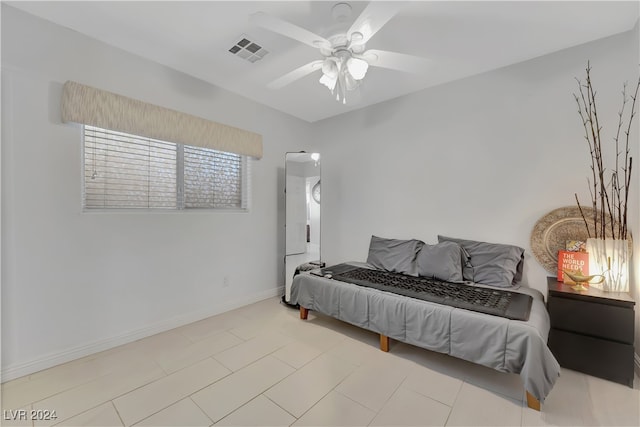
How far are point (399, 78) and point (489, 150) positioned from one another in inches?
45.8

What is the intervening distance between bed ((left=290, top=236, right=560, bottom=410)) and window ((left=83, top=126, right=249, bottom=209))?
139 centimetres

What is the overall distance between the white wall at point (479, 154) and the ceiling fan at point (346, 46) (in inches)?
46.0

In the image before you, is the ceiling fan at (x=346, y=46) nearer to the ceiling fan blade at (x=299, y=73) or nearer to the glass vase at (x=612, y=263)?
the ceiling fan blade at (x=299, y=73)

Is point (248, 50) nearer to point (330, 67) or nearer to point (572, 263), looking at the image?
point (330, 67)

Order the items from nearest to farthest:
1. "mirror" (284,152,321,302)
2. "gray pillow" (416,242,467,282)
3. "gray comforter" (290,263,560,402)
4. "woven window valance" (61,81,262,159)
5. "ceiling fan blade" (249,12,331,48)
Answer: "ceiling fan blade" (249,12,331,48) → "gray comforter" (290,263,560,402) → "woven window valance" (61,81,262,159) → "gray pillow" (416,242,467,282) → "mirror" (284,152,321,302)

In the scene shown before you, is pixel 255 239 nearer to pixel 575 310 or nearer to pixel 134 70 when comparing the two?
pixel 134 70

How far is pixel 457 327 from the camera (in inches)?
72.6

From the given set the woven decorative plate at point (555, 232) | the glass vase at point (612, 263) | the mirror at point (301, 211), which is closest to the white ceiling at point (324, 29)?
the mirror at point (301, 211)

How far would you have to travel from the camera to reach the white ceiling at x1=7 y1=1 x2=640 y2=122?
1784mm

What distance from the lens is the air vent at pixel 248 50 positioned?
2144mm

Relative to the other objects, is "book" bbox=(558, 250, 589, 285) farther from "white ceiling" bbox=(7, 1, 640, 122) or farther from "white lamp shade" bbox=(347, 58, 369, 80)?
"white lamp shade" bbox=(347, 58, 369, 80)

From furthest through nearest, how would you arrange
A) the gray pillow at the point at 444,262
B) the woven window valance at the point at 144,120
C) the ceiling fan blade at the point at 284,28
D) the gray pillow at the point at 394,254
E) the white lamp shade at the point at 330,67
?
1. the gray pillow at the point at 394,254
2. the gray pillow at the point at 444,262
3. the woven window valance at the point at 144,120
4. the white lamp shade at the point at 330,67
5. the ceiling fan blade at the point at 284,28

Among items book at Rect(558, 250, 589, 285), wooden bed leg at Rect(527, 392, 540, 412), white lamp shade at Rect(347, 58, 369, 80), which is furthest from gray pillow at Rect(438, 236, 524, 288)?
white lamp shade at Rect(347, 58, 369, 80)

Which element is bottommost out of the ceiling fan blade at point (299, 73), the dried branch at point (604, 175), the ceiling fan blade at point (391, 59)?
the dried branch at point (604, 175)
